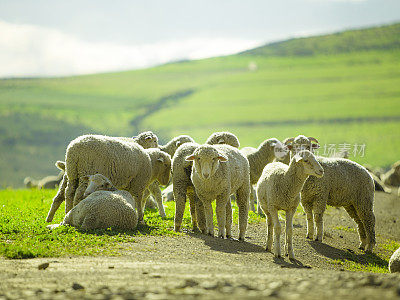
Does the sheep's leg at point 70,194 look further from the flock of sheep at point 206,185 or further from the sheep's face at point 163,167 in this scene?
the sheep's face at point 163,167

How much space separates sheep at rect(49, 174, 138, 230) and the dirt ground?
571mm

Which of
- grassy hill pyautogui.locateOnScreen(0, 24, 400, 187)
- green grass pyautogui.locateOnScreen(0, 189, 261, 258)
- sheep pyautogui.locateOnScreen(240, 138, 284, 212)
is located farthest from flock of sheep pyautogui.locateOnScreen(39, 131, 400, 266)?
grassy hill pyautogui.locateOnScreen(0, 24, 400, 187)

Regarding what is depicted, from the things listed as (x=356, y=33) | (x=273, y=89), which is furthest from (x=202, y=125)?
(x=356, y=33)

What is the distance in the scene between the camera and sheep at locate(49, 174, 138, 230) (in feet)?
32.6

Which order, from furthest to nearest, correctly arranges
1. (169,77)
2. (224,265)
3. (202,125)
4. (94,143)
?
(169,77)
(202,125)
(94,143)
(224,265)

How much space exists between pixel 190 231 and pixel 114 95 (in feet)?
325

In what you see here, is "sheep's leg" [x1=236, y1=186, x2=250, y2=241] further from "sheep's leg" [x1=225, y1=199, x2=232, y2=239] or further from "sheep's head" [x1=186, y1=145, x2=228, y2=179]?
"sheep's head" [x1=186, y1=145, x2=228, y2=179]

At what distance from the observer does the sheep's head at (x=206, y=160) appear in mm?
10039

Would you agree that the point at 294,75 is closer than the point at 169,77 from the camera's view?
Yes

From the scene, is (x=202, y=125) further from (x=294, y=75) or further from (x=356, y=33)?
(x=356, y=33)

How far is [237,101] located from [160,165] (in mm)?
89760

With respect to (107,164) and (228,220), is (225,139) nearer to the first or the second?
(228,220)

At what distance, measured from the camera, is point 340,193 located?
12.8m

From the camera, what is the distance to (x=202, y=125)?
85938 millimetres
